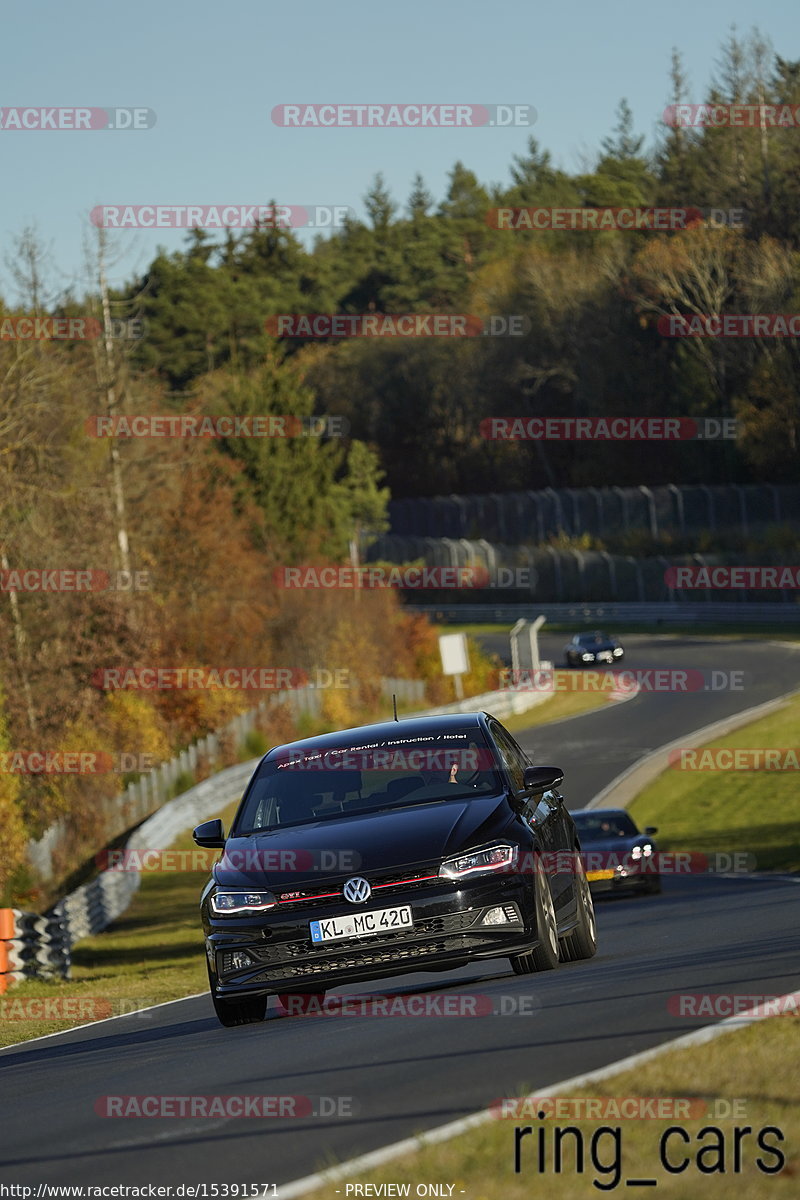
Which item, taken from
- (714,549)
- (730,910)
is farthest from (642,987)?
(714,549)

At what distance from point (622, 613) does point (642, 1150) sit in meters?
76.1

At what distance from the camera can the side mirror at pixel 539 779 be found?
1112 cm

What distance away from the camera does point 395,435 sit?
123312 mm

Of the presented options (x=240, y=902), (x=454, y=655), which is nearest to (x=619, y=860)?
(x=240, y=902)

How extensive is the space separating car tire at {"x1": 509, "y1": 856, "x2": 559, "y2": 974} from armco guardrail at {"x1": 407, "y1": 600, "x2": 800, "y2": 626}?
207 feet

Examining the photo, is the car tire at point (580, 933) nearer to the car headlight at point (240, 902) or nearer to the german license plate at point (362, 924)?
the german license plate at point (362, 924)

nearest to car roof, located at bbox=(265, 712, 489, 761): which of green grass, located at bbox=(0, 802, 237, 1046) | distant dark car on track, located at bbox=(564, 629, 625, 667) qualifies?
green grass, located at bbox=(0, 802, 237, 1046)

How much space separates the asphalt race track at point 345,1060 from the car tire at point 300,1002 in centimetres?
14

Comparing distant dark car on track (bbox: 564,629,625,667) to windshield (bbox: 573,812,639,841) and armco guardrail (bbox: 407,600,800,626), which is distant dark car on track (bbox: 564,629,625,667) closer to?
armco guardrail (bbox: 407,600,800,626)

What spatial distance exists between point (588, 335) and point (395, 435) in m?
21.3

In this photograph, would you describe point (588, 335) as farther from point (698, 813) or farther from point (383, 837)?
point (383, 837)

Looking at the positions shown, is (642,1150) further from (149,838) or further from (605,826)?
(149,838)

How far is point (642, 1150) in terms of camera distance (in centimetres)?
607

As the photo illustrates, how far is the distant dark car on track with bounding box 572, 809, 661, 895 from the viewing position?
25.1 meters
